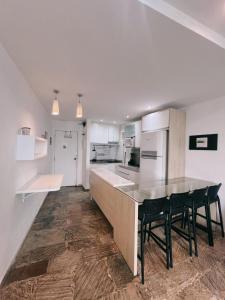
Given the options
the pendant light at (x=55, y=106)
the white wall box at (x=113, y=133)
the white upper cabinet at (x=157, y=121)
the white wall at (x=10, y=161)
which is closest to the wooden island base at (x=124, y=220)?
the white wall at (x=10, y=161)

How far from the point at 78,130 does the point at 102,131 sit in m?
0.99

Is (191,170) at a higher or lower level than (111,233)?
higher

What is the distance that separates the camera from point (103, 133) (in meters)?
5.41

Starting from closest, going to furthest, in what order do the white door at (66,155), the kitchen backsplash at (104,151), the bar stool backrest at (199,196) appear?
1. the bar stool backrest at (199,196)
2. the white door at (66,155)
3. the kitchen backsplash at (104,151)

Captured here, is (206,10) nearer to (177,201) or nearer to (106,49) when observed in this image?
(106,49)

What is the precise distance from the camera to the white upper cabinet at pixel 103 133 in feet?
17.1

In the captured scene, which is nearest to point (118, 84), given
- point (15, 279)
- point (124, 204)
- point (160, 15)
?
point (160, 15)

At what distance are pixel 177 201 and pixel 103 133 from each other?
382cm

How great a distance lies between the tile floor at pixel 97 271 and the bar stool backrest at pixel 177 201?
65 cm

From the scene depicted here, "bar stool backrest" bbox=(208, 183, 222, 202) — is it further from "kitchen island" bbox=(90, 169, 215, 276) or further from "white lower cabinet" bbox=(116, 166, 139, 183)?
"white lower cabinet" bbox=(116, 166, 139, 183)

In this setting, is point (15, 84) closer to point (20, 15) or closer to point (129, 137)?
point (20, 15)

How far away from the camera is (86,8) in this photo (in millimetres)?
1047

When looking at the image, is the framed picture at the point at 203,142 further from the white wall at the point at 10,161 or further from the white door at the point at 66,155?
the white door at the point at 66,155

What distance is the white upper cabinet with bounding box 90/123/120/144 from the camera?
5.23 m
